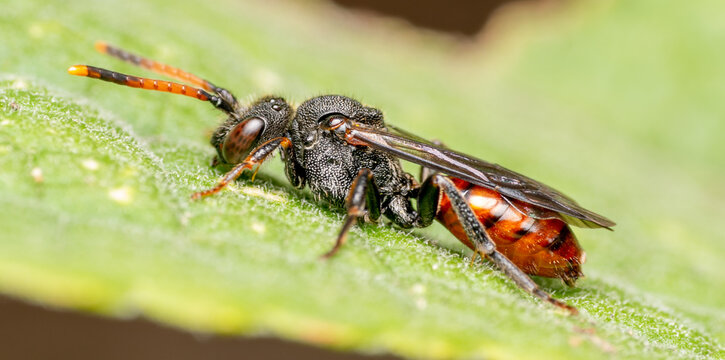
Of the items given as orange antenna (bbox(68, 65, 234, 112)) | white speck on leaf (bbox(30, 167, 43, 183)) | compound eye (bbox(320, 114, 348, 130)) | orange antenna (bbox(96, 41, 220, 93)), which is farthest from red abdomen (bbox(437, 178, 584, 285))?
white speck on leaf (bbox(30, 167, 43, 183))

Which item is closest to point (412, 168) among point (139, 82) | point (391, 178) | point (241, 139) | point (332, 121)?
point (391, 178)

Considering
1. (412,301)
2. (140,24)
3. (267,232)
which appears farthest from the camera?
(140,24)

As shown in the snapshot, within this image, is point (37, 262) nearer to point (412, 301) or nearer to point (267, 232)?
point (267, 232)

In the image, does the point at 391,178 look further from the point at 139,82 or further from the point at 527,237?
→ the point at 139,82

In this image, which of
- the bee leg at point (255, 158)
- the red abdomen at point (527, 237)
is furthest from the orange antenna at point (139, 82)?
the red abdomen at point (527, 237)

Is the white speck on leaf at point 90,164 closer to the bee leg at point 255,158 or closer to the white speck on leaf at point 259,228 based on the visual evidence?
the bee leg at point 255,158

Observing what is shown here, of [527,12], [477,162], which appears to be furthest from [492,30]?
[477,162]

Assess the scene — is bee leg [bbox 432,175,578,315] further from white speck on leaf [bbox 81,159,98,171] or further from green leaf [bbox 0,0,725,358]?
white speck on leaf [bbox 81,159,98,171]
